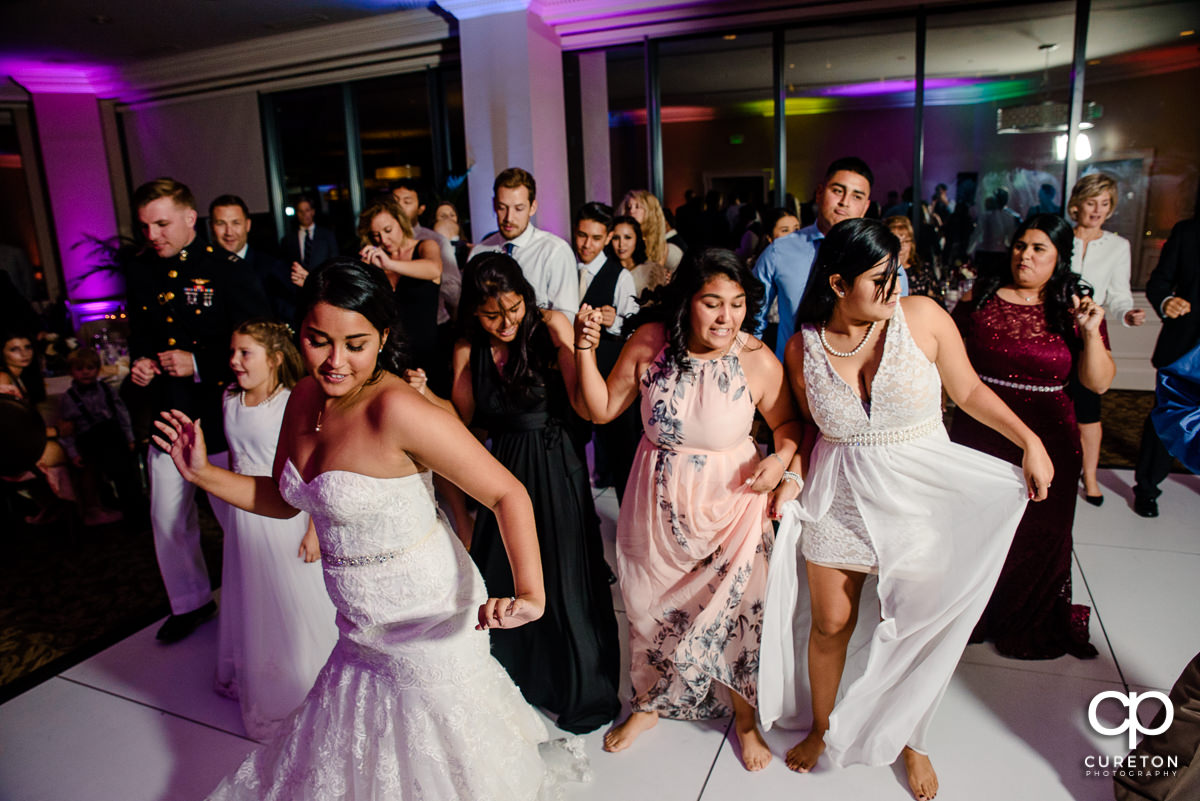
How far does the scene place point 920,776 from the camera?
1911 mm

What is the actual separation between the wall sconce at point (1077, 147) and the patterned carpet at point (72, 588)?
2.86 meters

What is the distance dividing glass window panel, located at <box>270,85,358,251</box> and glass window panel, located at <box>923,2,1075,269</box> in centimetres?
609

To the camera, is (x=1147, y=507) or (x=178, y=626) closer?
(x=178, y=626)

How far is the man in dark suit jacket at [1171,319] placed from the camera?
11.3 feet

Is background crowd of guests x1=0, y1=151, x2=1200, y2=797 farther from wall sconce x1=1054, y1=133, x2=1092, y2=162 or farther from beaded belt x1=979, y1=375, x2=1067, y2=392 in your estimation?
wall sconce x1=1054, y1=133, x2=1092, y2=162

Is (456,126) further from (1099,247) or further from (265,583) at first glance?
(265,583)

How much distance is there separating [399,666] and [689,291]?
113 centimetres

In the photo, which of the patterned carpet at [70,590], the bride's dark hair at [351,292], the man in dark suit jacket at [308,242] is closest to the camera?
the bride's dark hair at [351,292]

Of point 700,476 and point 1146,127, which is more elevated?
point 1146,127

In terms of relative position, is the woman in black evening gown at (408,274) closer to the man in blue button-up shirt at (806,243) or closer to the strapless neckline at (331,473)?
the man in blue button-up shirt at (806,243)

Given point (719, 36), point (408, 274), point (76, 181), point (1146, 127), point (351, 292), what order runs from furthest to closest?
point (76, 181), point (1146, 127), point (719, 36), point (408, 274), point (351, 292)

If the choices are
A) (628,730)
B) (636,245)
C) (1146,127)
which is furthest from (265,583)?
(1146,127)

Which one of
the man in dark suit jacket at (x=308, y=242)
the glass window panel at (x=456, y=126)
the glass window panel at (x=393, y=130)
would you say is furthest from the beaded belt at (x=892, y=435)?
the glass window panel at (x=393, y=130)

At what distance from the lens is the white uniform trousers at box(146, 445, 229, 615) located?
8.84 feet
